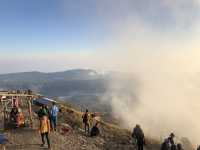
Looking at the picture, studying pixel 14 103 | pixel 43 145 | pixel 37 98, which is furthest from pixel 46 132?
pixel 37 98

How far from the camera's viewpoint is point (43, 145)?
31.1m

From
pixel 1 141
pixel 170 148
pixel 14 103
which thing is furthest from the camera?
pixel 14 103

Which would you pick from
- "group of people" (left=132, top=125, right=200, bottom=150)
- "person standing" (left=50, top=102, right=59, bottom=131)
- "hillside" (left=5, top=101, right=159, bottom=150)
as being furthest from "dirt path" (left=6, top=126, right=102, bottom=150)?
"group of people" (left=132, top=125, right=200, bottom=150)

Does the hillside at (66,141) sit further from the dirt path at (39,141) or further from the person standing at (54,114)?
the person standing at (54,114)

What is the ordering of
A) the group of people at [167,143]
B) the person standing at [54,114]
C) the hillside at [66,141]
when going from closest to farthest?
the hillside at [66,141] < the group of people at [167,143] < the person standing at [54,114]

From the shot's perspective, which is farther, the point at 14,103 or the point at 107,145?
the point at 14,103

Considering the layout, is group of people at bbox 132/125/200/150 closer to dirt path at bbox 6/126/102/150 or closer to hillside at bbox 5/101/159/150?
hillside at bbox 5/101/159/150

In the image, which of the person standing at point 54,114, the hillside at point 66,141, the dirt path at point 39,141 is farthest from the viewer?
the person standing at point 54,114

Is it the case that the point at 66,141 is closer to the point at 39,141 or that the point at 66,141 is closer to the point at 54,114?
the point at 54,114

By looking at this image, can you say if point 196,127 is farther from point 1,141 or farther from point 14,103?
point 1,141

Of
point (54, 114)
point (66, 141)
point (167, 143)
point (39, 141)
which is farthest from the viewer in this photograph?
point (54, 114)

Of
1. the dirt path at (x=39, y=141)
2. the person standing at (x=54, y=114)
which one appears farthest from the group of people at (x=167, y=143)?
the person standing at (x=54, y=114)

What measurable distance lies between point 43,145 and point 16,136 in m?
3.10

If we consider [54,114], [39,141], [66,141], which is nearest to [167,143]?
[66,141]
